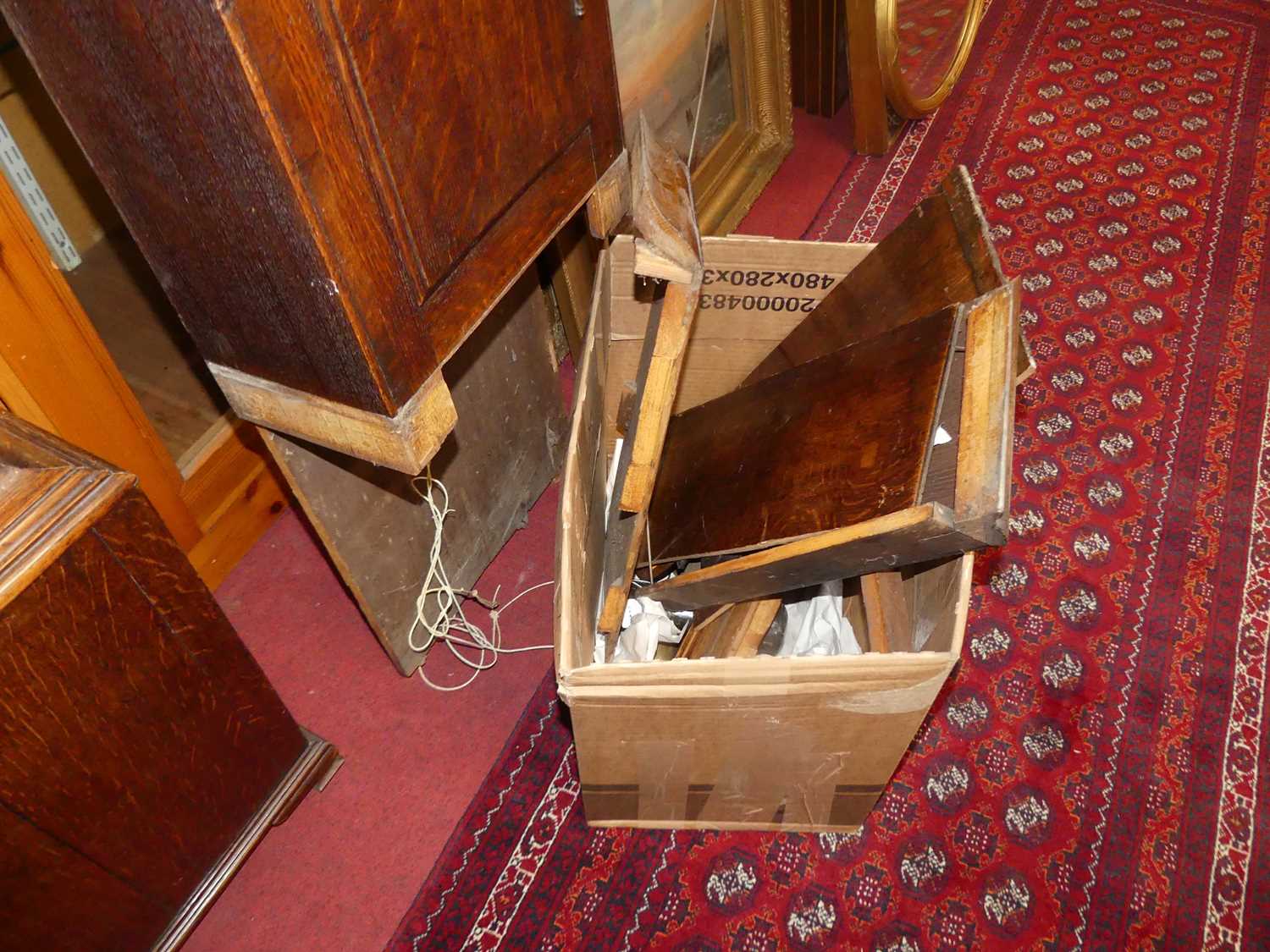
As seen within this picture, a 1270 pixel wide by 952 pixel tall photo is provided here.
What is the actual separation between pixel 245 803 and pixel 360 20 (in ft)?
4.16

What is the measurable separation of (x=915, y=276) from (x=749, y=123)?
1.47 meters

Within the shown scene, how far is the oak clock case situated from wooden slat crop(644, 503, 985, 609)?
1913mm

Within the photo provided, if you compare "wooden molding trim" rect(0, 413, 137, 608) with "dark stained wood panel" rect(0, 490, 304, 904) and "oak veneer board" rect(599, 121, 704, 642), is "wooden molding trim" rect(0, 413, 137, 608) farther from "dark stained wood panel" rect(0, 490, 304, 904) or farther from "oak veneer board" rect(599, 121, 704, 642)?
"oak veneer board" rect(599, 121, 704, 642)

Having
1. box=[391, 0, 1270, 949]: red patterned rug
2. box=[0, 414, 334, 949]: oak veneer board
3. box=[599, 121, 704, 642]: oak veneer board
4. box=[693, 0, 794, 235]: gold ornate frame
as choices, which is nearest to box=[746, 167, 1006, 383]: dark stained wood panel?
box=[599, 121, 704, 642]: oak veneer board

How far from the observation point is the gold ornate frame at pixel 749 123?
103 inches

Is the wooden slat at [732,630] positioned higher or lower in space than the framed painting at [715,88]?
lower

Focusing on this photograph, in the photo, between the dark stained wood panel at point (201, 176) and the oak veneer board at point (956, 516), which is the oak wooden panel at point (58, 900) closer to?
the dark stained wood panel at point (201, 176)

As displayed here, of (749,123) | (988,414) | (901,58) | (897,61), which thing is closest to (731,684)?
(988,414)

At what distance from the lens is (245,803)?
1.58 m

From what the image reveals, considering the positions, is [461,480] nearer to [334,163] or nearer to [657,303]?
[657,303]

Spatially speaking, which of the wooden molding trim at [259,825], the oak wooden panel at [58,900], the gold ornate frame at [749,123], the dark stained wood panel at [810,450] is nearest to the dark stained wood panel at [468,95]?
the dark stained wood panel at [810,450]

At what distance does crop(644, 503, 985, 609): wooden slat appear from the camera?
1.12m

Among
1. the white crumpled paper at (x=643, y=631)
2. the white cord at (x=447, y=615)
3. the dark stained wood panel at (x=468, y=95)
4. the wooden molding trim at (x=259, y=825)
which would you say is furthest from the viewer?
the white cord at (x=447, y=615)

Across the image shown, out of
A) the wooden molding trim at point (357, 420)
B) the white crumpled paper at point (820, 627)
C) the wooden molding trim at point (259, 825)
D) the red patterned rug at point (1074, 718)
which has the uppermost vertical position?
the wooden molding trim at point (357, 420)
